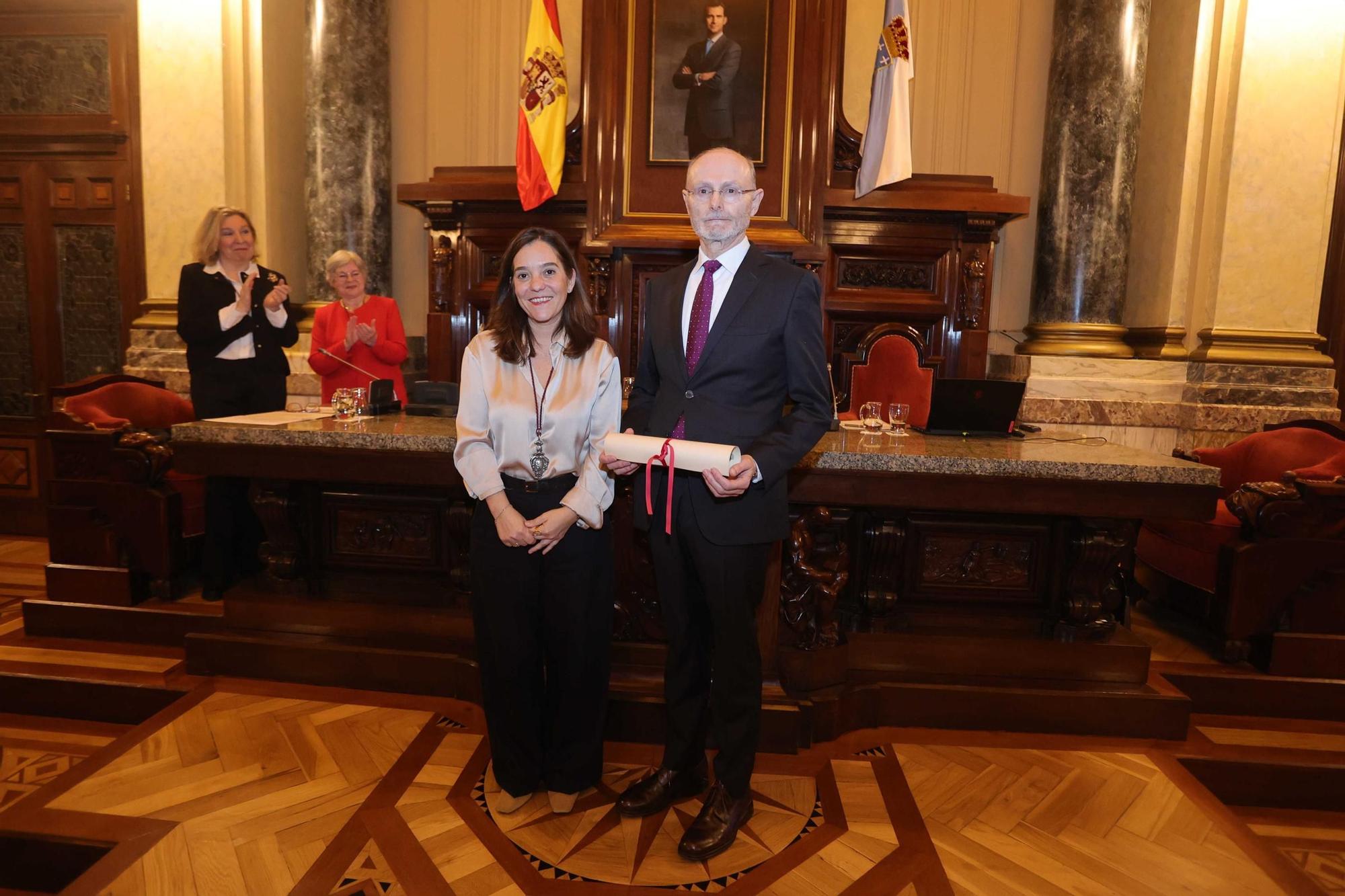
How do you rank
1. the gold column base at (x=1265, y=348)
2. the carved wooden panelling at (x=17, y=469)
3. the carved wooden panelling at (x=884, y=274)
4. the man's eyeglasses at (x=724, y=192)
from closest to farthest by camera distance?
the man's eyeglasses at (x=724, y=192) → the gold column base at (x=1265, y=348) → the carved wooden panelling at (x=884, y=274) → the carved wooden panelling at (x=17, y=469)

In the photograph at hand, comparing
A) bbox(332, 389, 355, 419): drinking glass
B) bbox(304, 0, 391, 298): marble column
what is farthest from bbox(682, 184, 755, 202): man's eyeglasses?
bbox(304, 0, 391, 298): marble column

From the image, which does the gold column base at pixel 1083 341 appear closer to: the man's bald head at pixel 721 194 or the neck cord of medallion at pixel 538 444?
the man's bald head at pixel 721 194

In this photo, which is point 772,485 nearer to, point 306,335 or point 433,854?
point 433,854

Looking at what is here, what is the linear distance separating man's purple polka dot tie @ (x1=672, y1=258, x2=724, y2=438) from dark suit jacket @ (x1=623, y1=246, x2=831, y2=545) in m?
Result: 0.02

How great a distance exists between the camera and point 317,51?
584cm

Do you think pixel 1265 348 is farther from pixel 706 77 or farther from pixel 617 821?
pixel 617 821

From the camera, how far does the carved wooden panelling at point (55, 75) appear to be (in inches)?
229

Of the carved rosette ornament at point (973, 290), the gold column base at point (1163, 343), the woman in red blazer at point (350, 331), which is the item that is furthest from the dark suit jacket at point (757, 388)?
the gold column base at point (1163, 343)

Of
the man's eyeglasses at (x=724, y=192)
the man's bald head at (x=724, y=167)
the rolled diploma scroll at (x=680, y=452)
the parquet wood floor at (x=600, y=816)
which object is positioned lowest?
the parquet wood floor at (x=600, y=816)

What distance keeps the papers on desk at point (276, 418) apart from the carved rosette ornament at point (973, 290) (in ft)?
13.1

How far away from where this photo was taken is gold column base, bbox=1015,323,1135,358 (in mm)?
5477

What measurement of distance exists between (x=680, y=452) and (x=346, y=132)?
16.8 feet

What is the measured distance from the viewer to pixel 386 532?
3.40m

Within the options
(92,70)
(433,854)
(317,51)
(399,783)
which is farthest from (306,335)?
(433,854)
